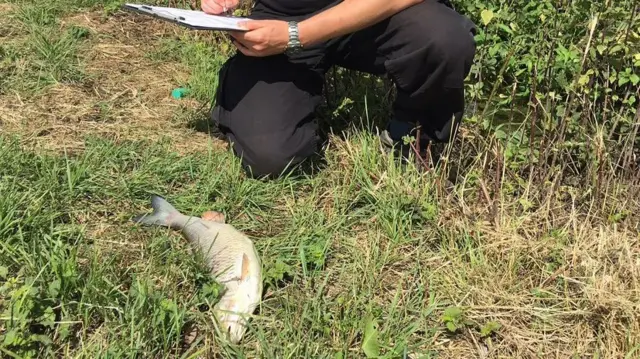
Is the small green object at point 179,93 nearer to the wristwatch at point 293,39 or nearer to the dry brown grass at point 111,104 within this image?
the dry brown grass at point 111,104

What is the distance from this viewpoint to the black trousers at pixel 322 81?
262 centimetres

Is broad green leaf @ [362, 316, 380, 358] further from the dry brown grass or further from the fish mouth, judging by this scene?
the dry brown grass

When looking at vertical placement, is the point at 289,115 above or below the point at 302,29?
below

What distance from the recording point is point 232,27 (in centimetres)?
250

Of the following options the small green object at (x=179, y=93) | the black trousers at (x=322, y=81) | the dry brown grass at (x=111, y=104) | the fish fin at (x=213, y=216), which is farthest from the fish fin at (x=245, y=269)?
the small green object at (x=179, y=93)

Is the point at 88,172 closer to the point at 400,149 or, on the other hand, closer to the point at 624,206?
the point at 400,149

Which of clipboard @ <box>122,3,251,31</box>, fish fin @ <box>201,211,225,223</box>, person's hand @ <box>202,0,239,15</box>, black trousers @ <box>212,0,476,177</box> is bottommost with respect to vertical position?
A: fish fin @ <box>201,211,225,223</box>

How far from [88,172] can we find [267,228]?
0.79 meters

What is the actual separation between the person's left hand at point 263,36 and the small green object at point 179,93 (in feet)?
3.16

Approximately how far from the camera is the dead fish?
6.80 feet

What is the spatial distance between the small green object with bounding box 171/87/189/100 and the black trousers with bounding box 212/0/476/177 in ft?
1.69

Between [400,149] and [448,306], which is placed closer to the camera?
[448,306]

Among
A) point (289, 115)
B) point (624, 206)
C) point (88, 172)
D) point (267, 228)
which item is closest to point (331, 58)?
point (289, 115)

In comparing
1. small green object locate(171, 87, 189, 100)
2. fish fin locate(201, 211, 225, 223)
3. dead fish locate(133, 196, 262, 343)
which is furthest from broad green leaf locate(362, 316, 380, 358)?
small green object locate(171, 87, 189, 100)
